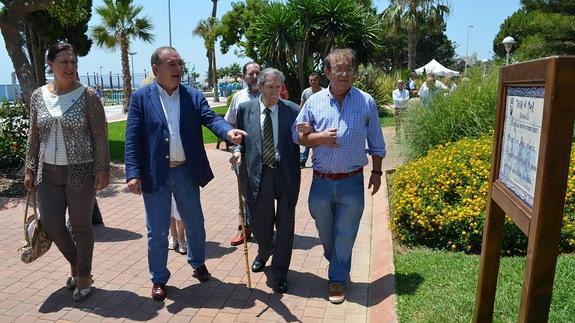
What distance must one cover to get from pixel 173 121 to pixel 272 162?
836 millimetres

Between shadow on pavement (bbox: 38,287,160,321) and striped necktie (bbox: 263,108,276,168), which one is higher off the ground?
striped necktie (bbox: 263,108,276,168)

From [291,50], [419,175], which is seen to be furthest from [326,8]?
[419,175]

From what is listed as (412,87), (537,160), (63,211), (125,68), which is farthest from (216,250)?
(125,68)

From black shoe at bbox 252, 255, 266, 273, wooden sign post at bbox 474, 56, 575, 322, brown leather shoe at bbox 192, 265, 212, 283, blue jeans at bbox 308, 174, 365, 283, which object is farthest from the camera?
black shoe at bbox 252, 255, 266, 273

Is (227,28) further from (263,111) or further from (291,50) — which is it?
(263,111)

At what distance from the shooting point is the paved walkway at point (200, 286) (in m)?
3.72

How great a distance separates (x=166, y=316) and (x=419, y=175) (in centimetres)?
315

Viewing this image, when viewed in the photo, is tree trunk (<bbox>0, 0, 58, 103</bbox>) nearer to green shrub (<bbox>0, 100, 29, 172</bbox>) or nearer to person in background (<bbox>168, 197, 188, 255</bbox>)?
green shrub (<bbox>0, 100, 29, 172</bbox>)

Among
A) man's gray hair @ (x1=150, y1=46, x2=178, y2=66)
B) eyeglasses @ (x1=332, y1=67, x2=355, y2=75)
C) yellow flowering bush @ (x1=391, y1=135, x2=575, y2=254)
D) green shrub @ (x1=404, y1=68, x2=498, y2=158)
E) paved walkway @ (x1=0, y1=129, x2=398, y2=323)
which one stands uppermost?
man's gray hair @ (x1=150, y1=46, x2=178, y2=66)

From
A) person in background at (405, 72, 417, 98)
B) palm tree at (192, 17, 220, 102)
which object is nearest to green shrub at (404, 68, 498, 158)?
person in background at (405, 72, 417, 98)

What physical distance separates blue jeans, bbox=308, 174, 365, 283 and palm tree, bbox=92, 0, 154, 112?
2313 cm

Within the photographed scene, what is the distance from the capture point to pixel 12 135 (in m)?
7.98

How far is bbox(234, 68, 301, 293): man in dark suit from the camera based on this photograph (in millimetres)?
4012

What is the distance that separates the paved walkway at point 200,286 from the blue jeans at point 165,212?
0.32m
